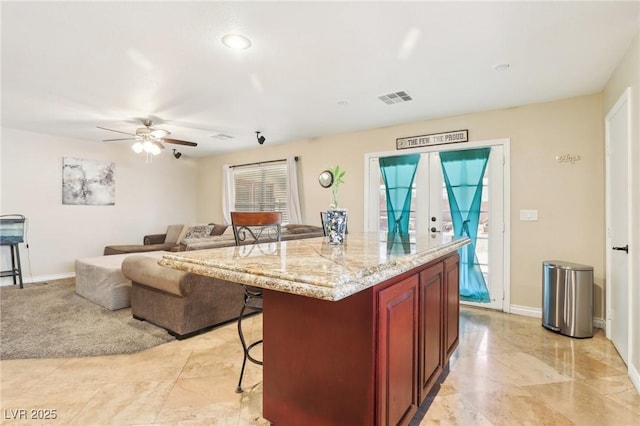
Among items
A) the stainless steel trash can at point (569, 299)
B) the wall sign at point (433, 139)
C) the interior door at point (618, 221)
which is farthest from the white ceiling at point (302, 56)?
the stainless steel trash can at point (569, 299)

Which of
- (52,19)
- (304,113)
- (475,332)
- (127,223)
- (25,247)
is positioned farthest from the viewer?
(127,223)

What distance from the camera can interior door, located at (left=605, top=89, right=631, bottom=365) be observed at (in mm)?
2459

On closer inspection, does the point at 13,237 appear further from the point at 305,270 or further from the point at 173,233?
the point at 305,270

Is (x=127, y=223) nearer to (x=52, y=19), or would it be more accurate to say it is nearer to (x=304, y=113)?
(x=304, y=113)

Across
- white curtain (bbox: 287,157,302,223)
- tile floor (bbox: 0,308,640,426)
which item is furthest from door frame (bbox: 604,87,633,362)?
white curtain (bbox: 287,157,302,223)

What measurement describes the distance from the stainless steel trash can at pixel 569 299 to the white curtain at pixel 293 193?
372 cm

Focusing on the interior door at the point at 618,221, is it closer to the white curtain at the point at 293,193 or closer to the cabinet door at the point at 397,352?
the cabinet door at the point at 397,352

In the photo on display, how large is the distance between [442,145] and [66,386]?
4.44 meters

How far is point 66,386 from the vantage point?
84.0 inches

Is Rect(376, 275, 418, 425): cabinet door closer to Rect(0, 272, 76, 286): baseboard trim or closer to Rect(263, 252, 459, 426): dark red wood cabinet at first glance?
Rect(263, 252, 459, 426): dark red wood cabinet

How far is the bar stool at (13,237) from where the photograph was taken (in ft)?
14.9

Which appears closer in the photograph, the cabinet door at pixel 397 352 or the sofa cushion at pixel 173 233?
the cabinet door at pixel 397 352

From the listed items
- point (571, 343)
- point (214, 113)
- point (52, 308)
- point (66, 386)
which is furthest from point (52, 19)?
point (571, 343)

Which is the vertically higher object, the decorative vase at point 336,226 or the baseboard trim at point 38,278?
the decorative vase at point 336,226
